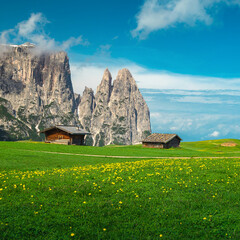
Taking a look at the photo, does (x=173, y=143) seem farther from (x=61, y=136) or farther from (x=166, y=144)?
(x=61, y=136)

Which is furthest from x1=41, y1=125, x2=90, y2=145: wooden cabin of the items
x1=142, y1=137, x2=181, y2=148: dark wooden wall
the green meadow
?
the green meadow

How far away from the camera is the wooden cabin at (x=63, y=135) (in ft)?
233

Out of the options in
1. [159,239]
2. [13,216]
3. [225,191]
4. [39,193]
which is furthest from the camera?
[225,191]

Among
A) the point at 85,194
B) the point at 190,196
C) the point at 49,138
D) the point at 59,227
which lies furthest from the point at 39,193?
the point at 49,138

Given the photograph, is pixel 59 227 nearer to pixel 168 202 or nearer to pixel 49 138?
pixel 168 202

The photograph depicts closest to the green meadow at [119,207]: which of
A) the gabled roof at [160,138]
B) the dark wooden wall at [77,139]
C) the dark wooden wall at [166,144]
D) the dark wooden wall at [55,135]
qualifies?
the dark wooden wall at [77,139]

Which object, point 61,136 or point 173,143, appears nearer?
point 61,136

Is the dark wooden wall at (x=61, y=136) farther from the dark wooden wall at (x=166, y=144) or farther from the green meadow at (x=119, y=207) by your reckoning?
the green meadow at (x=119, y=207)

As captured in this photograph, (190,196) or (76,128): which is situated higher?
(76,128)

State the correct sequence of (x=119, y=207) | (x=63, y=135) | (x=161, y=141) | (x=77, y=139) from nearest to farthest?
(x=119, y=207)
(x=63, y=135)
(x=77, y=139)
(x=161, y=141)

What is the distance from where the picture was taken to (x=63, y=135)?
72375 millimetres

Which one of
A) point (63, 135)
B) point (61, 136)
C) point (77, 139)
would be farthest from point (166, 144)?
point (61, 136)

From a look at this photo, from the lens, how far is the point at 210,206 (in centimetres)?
1152

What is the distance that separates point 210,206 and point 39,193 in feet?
29.0
